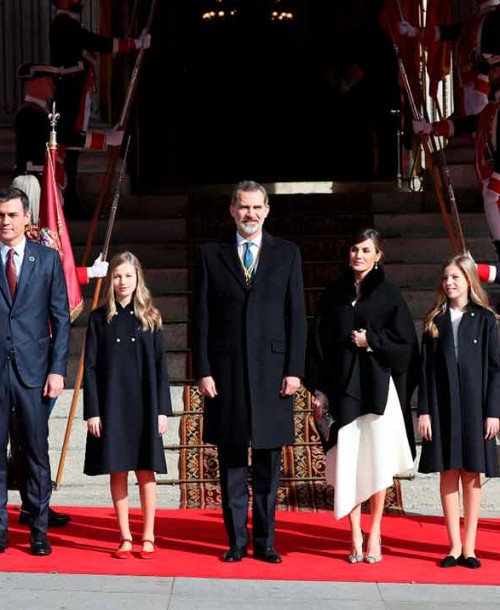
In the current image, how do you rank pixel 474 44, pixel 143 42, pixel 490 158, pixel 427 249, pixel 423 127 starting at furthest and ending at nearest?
pixel 427 249 → pixel 143 42 → pixel 474 44 → pixel 423 127 → pixel 490 158

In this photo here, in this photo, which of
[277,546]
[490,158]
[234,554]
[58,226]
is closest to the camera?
[234,554]

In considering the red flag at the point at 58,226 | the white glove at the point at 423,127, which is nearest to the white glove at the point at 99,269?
the red flag at the point at 58,226

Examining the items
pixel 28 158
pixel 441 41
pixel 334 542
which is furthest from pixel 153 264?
pixel 334 542

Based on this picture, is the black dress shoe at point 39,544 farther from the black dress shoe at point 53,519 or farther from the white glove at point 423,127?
the white glove at point 423,127

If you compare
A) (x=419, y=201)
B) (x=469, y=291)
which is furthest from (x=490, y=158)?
(x=469, y=291)

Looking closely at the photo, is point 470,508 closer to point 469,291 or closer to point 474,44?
point 469,291

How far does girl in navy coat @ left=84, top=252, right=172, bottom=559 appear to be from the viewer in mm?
8039

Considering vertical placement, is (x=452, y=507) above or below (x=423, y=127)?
below

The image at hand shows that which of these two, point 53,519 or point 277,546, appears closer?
point 277,546

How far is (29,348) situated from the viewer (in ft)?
26.5

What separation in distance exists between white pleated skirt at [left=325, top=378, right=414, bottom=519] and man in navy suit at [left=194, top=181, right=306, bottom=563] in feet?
0.96

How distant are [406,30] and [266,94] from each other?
7290mm

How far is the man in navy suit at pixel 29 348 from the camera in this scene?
8.06 meters

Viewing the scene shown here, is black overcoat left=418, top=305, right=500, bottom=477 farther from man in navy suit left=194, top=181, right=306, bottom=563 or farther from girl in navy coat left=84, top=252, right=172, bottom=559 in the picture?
girl in navy coat left=84, top=252, right=172, bottom=559
